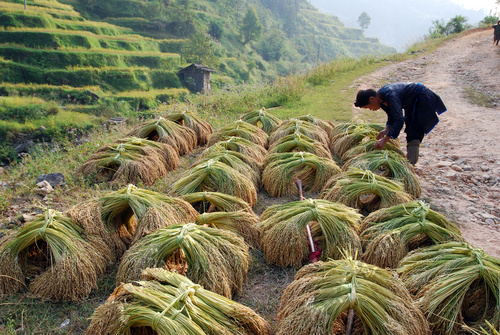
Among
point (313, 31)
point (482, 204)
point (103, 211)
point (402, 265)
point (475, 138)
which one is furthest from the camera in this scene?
point (313, 31)

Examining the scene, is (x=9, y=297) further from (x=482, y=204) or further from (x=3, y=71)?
(x=3, y=71)

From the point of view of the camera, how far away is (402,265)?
2.69m

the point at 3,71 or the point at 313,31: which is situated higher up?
the point at 313,31

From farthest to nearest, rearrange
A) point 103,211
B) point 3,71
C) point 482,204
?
point 3,71
point 482,204
point 103,211

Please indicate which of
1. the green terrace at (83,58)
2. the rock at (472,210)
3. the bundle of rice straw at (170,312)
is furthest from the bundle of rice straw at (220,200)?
the green terrace at (83,58)

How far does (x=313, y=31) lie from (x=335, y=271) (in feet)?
308

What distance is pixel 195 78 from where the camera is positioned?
36.9 meters

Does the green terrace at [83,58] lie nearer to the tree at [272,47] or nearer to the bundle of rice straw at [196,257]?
the tree at [272,47]

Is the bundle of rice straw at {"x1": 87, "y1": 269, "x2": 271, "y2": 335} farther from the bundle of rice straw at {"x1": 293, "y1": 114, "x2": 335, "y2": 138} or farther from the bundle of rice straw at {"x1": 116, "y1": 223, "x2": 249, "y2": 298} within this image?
the bundle of rice straw at {"x1": 293, "y1": 114, "x2": 335, "y2": 138}

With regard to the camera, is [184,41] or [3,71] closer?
[3,71]

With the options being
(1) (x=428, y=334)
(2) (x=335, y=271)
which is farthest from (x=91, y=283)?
(1) (x=428, y=334)

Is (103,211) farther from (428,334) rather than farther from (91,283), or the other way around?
(428,334)

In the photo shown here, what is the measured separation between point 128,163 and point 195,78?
111 ft

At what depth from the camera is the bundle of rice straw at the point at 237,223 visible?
317cm
